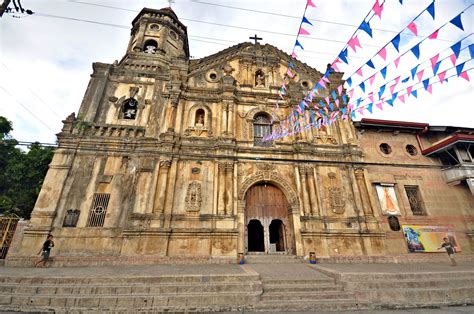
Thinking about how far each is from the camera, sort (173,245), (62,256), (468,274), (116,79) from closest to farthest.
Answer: (468,274) → (62,256) → (173,245) → (116,79)

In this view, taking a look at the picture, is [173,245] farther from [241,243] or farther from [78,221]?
[78,221]

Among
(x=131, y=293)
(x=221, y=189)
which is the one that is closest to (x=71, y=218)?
(x=131, y=293)

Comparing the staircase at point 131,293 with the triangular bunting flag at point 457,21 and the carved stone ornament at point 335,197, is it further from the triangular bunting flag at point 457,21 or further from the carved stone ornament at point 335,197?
the triangular bunting flag at point 457,21

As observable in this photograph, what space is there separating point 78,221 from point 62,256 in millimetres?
1632

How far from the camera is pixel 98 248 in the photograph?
10375 mm

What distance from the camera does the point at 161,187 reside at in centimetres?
1185

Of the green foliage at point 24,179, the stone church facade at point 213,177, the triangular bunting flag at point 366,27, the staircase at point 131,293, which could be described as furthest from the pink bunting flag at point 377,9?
the green foliage at point 24,179

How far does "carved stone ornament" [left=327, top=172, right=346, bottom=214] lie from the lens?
41.8 ft

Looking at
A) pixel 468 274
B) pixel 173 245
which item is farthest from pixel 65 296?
pixel 468 274

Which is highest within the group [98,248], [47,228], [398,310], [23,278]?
[47,228]

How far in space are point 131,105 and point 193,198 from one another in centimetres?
810

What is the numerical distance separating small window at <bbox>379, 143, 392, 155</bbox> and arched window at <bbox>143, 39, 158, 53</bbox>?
20.0 m

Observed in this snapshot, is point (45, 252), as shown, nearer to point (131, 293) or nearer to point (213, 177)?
point (131, 293)

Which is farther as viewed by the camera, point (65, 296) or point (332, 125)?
point (332, 125)
